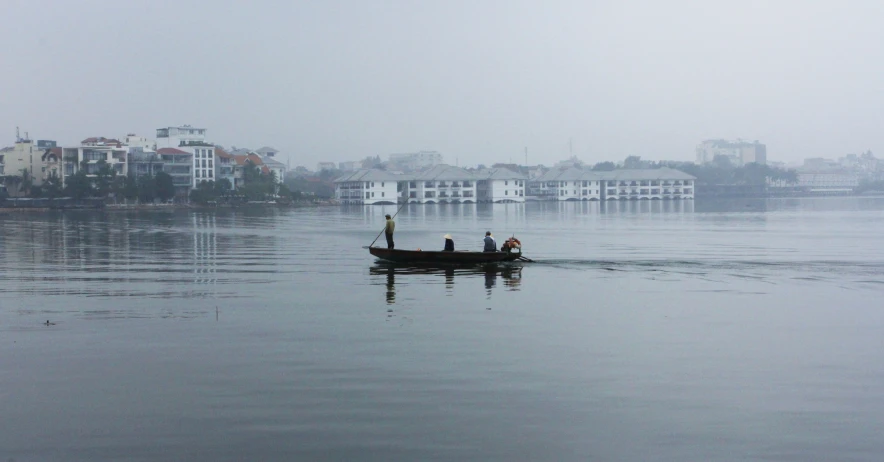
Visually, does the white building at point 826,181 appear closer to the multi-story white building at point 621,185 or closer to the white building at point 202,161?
the multi-story white building at point 621,185

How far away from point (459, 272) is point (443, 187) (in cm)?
10023

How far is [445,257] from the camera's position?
20.2m

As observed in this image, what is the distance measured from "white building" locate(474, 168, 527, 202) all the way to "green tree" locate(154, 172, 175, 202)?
4924 centimetres

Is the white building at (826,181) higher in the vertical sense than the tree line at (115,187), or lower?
higher

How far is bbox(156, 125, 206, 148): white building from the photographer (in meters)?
93.3

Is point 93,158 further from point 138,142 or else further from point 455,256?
point 455,256

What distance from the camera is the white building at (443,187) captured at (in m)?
118

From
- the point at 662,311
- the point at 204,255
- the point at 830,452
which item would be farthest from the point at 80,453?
the point at 204,255

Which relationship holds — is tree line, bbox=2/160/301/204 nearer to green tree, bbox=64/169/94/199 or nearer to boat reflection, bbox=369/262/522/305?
green tree, bbox=64/169/94/199

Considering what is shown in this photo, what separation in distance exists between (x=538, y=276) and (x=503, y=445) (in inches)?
475

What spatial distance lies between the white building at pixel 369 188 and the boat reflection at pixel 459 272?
292 feet

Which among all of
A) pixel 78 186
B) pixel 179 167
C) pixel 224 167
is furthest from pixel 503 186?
pixel 78 186

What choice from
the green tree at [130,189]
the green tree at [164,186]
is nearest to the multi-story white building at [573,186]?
the green tree at [164,186]

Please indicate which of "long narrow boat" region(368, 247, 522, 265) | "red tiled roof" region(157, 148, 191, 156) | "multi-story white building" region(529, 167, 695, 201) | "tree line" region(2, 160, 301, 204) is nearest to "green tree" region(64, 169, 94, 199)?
"tree line" region(2, 160, 301, 204)
